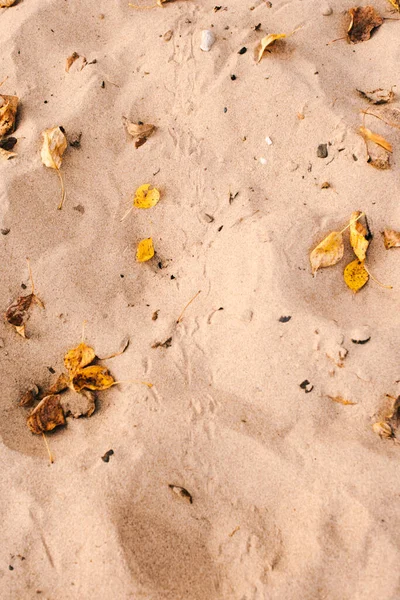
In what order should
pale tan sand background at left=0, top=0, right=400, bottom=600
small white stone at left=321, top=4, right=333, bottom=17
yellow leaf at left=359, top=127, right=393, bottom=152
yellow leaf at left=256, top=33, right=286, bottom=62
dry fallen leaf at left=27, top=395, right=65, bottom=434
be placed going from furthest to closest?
1. small white stone at left=321, top=4, right=333, bottom=17
2. yellow leaf at left=256, top=33, right=286, bottom=62
3. yellow leaf at left=359, top=127, right=393, bottom=152
4. dry fallen leaf at left=27, top=395, right=65, bottom=434
5. pale tan sand background at left=0, top=0, right=400, bottom=600

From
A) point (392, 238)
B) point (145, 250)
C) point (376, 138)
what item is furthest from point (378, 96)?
point (145, 250)

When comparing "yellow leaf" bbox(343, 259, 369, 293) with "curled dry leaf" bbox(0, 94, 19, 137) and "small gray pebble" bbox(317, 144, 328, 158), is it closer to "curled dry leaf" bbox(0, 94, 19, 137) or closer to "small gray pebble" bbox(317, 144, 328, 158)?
"small gray pebble" bbox(317, 144, 328, 158)

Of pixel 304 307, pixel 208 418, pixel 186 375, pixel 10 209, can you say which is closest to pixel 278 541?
pixel 208 418

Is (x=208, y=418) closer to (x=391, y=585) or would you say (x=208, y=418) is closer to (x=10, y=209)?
(x=391, y=585)

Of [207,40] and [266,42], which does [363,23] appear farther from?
[207,40]

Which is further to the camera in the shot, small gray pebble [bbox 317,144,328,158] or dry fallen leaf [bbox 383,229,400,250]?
small gray pebble [bbox 317,144,328,158]

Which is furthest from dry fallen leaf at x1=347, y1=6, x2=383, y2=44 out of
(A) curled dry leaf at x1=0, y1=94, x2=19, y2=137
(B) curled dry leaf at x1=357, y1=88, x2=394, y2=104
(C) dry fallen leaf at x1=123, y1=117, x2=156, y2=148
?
(A) curled dry leaf at x1=0, y1=94, x2=19, y2=137

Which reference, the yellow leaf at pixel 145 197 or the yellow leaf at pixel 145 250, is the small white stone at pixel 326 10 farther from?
the yellow leaf at pixel 145 250

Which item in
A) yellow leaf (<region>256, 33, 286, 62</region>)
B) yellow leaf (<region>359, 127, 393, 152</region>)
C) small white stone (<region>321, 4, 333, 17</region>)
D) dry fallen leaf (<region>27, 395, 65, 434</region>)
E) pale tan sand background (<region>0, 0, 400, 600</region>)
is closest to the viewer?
pale tan sand background (<region>0, 0, 400, 600</region>)
